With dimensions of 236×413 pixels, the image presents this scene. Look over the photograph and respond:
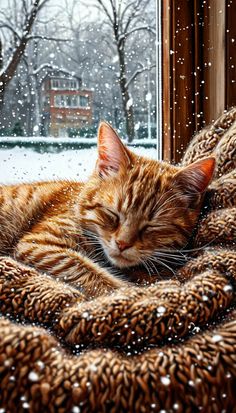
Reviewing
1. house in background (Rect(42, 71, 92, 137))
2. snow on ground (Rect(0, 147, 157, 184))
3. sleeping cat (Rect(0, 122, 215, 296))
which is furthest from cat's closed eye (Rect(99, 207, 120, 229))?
house in background (Rect(42, 71, 92, 137))

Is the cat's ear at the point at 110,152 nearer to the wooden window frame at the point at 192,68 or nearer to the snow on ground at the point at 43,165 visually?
the snow on ground at the point at 43,165

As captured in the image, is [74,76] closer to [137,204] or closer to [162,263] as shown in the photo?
[137,204]

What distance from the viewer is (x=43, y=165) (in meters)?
1.26

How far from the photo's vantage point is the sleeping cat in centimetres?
87

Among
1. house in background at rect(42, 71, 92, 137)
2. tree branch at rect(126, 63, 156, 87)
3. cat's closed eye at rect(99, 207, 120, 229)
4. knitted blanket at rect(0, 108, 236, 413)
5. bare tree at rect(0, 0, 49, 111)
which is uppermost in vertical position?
bare tree at rect(0, 0, 49, 111)

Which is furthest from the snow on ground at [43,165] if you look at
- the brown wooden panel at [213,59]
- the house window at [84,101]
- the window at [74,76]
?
the brown wooden panel at [213,59]

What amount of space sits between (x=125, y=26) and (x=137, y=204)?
1.89 ft

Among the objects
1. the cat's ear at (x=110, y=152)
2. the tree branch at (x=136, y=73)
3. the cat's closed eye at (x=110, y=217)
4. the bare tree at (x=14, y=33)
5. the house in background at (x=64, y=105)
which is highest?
the bare tree at (x=14, y=33)

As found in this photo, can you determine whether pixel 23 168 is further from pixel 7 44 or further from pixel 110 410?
pixel 110 410

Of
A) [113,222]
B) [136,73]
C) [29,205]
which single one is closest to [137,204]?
[113,222]

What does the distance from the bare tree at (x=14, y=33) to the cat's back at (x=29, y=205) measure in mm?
257

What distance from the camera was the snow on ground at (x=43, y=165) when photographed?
1.23 m

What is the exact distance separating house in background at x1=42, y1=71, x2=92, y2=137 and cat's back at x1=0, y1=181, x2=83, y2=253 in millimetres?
209

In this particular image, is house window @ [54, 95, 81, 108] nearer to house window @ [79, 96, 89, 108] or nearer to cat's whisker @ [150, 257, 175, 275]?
house window @ [79, 96, 89, 108]
